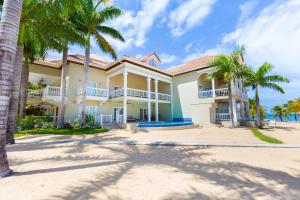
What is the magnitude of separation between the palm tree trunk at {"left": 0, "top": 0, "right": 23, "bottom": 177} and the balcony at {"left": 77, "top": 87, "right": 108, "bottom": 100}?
14083 mm

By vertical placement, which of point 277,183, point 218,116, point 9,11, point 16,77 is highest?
point 9,11

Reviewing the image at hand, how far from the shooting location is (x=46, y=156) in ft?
23.7

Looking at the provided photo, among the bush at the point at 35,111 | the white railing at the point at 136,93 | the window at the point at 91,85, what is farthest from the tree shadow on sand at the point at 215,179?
the bush at the point at 35,111

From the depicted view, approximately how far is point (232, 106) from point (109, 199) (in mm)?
19537

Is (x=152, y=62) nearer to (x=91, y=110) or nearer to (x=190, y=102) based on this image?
(x=190, y=102)

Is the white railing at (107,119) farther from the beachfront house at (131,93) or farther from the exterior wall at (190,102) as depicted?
the exterior wall at (190,102)

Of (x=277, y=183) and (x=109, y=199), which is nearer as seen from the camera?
(x=109, y=199)

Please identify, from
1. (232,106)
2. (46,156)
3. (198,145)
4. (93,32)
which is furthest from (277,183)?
(93,32)

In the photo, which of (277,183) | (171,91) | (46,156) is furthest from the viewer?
(171,91)

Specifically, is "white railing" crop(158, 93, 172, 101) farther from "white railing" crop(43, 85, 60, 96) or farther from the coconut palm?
"white railing" crop(43, 85, 60, 96)

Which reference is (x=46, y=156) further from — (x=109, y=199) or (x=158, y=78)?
(x=158, y=78)

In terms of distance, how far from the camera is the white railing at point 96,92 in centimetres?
1938

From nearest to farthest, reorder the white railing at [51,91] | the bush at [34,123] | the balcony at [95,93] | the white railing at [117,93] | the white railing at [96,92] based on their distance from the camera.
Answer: the bush at [34,123] < the white railing at [51,91] < the balcony at [95,93] < the white railing at [96,92] < the white railing at [117,93]

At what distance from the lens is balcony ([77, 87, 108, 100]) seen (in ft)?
63.1
